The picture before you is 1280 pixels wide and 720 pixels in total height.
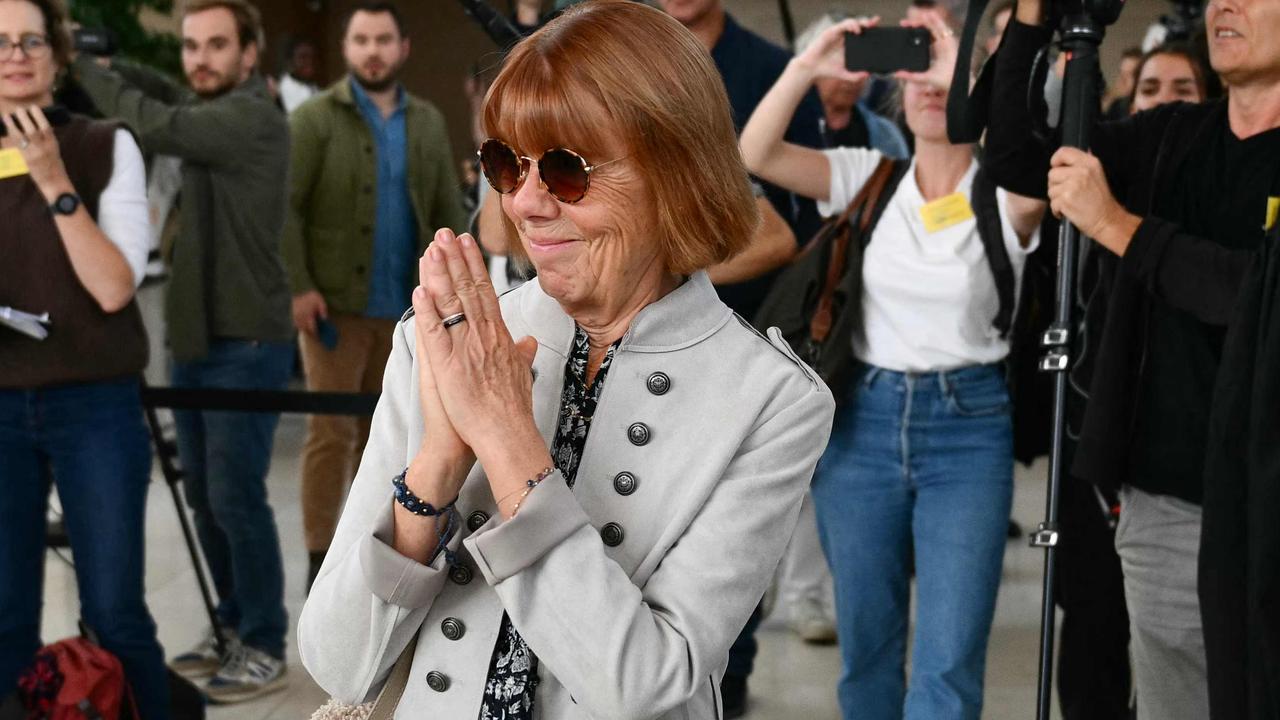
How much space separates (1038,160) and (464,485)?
1.68 metres

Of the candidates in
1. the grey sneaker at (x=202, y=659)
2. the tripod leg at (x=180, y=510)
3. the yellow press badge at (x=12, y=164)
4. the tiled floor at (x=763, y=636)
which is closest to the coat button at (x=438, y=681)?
the yellow press badge at (x=12, y=164)

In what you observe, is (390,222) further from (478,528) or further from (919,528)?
(478,528)

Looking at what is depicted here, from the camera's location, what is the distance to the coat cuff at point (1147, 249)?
7.95ft

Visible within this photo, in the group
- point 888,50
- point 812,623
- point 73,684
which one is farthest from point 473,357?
point 812,623

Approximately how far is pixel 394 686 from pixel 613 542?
27cm

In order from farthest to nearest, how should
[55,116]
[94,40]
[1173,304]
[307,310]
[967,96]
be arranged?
[307,310]
[94,40]
[55,116]
[967,96]
[1173,304]

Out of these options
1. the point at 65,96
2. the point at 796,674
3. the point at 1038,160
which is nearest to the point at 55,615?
the point at 65,96

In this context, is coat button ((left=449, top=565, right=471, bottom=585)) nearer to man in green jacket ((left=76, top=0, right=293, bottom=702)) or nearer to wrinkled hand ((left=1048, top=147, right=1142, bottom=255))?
wrinkled hand ((left=1048, top=147, right=1142, bottom=255))

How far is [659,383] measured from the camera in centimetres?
147

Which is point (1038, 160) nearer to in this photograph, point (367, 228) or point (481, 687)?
point (481, 687)

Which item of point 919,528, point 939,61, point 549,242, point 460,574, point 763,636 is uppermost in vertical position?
point 939,61

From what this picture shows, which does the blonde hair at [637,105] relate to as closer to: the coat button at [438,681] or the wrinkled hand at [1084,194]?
the coat button at [438,681]

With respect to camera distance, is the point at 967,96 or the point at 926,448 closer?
the point at 967,96

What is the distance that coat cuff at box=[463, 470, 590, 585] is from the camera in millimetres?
1302
